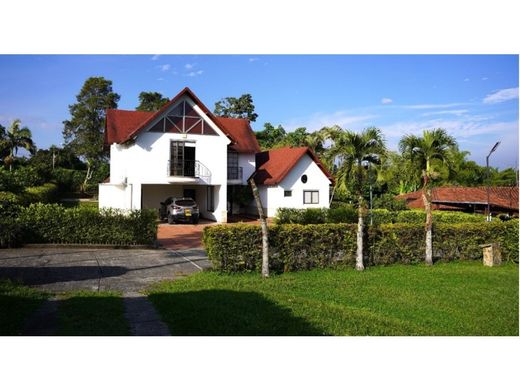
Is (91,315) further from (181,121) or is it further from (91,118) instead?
(91,118)

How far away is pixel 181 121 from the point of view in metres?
23.1

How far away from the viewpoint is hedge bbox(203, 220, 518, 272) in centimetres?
1120

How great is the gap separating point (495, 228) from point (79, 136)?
4289 centimetres

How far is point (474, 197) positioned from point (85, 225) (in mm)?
22194

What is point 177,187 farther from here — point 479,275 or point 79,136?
point 79,136

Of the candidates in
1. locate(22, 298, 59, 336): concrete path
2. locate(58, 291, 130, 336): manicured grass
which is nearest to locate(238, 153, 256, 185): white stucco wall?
locate(58, 291, 130, 336): manicured grass

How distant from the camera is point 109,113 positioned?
83.7 feet

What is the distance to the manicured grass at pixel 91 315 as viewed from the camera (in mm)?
6117

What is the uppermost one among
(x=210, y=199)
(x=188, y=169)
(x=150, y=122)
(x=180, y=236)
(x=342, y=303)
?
(x=150, y=122)

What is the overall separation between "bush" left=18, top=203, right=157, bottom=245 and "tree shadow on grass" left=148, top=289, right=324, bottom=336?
6.26 m

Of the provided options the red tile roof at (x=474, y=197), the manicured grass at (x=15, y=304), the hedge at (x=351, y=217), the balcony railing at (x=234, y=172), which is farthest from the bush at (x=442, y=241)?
the balcony railing at (x=234, y=172)

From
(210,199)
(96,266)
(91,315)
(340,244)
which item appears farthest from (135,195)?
(91,315)

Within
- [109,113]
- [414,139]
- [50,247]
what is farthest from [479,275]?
[109,113]

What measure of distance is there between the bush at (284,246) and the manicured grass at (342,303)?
1.31 ft
